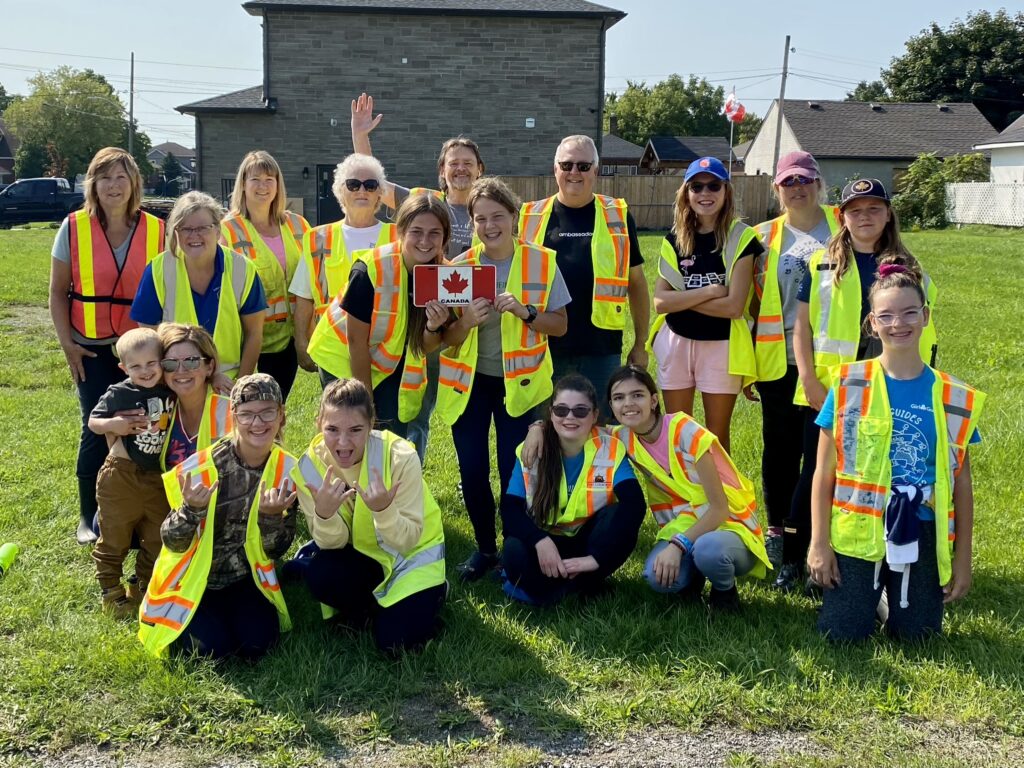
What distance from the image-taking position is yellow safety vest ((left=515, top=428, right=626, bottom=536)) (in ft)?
14.7

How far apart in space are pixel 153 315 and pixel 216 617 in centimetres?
173

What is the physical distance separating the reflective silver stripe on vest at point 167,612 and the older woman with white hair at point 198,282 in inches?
50.8

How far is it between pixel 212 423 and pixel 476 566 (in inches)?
60.9

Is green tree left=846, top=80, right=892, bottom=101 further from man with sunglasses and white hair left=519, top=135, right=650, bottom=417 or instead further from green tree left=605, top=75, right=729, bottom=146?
man with sunglasses and white hair left=519, top=135, right=650, bottom=417

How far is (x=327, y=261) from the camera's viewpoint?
5.36m

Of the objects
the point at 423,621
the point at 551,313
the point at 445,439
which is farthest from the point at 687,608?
the point at 445,439

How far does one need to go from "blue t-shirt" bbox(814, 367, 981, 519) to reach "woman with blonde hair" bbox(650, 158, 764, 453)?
1059mm

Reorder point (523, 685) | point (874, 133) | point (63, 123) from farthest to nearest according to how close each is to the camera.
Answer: point (63, 123)
point (874, 133)
point (523, 685)

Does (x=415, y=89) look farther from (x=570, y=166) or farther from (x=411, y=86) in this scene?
(x=570, y=166)

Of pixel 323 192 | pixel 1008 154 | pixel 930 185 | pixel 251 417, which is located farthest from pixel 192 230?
pixel 1008 154

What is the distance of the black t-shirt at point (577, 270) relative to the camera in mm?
5020

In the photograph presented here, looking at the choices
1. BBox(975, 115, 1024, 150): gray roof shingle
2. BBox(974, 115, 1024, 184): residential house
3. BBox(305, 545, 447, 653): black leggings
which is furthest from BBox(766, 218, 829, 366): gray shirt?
BBox(975, 115, 1024, 150): gray roof shingle

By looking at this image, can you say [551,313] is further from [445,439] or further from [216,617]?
[445,439]

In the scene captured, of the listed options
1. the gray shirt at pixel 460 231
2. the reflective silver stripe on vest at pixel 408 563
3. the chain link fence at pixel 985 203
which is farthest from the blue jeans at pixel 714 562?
the chain link fence at pixel 985 203
